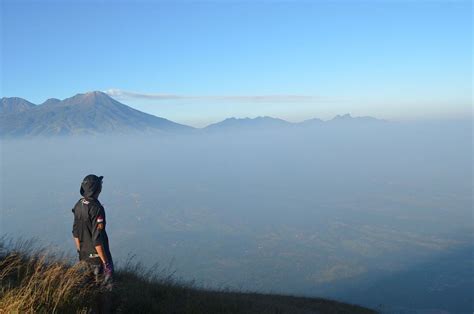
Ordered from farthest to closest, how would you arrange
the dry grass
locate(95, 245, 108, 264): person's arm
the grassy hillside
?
locate(95, 245, 108, 264): person's arm → the grassy hillside → the dry grass

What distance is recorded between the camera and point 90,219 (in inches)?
203

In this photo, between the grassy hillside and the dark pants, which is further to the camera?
the dark pants

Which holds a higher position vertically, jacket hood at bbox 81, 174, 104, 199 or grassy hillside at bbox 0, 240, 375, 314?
jacket hood at bbox 81, 174, 104, 199

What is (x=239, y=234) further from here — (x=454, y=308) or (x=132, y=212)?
(x=454, y=308)

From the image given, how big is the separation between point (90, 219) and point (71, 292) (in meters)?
0.92

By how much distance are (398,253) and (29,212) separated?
131720 mm

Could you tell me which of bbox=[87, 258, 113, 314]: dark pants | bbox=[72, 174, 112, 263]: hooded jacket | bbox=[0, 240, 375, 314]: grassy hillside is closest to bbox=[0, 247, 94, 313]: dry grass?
bbox=[0, 240, 375, 314]: grassy hillside

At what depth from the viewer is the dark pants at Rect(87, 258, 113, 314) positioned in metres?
5.11

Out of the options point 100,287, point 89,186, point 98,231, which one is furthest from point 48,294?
point 89,186

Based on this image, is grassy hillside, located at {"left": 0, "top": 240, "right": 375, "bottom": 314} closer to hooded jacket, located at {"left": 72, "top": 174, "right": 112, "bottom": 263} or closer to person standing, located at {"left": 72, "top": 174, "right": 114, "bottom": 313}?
person standing, located at {"left": 72, "top": 174, "right": 114, "bottom": 313}

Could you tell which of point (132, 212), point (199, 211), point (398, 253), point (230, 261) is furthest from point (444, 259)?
point (132, 212)

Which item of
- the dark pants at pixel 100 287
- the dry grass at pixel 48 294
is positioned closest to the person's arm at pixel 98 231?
the dark pants at pixel 100 287

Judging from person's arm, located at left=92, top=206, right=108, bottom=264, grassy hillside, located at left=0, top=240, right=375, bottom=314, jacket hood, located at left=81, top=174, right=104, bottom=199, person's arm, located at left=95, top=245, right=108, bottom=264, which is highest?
jacket hood, located at left=81, top=174, right=104, bottom=199

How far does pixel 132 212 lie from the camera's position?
161750 millimetres
